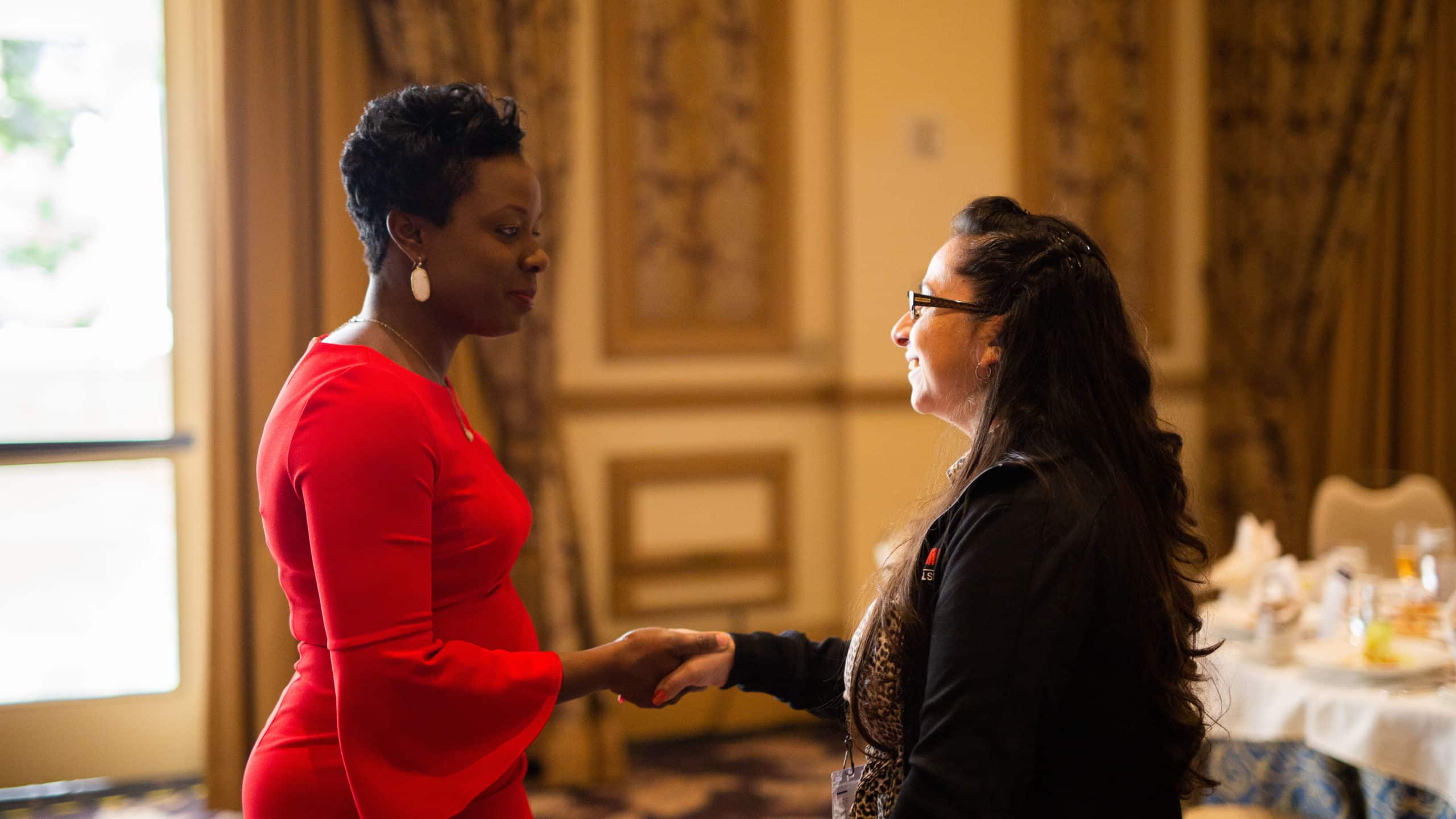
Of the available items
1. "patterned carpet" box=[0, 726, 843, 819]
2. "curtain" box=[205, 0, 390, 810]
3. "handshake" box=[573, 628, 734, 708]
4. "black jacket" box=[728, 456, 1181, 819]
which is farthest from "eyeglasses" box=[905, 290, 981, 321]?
"curtain" box=[205, 0, 390, 810]

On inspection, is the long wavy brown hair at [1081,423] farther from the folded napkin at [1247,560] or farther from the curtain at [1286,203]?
the curtain at [1286,203]

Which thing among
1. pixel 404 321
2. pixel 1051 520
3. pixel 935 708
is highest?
pixel 404 321

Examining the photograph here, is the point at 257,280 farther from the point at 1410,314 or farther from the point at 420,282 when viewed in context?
the point at 1410,314

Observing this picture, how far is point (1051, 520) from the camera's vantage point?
3.73 feet

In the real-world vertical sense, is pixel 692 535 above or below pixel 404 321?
below

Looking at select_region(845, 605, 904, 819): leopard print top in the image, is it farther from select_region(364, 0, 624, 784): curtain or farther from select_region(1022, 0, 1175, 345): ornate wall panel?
select_region(1022, 0, 1175, 345): ornate wall panel

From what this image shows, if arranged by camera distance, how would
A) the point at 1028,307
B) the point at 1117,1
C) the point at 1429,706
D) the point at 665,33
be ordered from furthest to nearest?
the point at 1117,1, the point at 665,33, the point at 1429,706, the point at 1028,307

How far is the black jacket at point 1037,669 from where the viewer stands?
108 cm

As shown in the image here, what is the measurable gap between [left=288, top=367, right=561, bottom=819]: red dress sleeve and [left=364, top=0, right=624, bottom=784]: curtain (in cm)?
242

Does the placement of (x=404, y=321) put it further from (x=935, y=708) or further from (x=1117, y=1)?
(x=1117, y=1)

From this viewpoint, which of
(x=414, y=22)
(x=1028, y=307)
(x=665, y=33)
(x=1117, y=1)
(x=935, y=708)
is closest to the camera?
(x=935, y=708)

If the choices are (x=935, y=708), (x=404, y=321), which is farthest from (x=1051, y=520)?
(x=404, y=321)

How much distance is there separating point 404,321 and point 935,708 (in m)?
0.77

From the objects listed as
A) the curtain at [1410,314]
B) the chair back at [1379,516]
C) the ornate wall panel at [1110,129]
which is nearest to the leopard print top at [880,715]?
the chair back at [1379,516]
